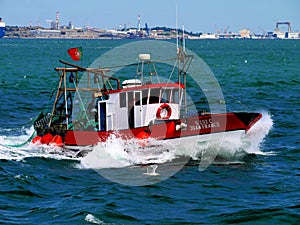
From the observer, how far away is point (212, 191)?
75.5 ft

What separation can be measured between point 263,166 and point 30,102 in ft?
92.9

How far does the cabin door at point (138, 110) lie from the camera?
95.6 feet

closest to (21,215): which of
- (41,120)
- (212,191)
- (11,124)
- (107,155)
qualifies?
(212,191)

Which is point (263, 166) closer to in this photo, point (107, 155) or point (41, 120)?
point (107, 155)

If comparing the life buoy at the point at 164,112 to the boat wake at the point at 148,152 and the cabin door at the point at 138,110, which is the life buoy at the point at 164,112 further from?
the boat wake at the point at 148,152

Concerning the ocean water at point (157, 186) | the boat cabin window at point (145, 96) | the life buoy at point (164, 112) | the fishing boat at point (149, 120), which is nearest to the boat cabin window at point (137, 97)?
the fishing boat at point (149, 120)

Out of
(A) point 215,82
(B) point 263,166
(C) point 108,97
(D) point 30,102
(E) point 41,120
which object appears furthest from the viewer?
(A) point 215,82

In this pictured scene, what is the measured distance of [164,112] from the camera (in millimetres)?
29281

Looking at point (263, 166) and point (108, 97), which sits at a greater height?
point (108, 97)

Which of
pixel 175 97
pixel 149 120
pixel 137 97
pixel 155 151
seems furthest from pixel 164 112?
pixel 155 151

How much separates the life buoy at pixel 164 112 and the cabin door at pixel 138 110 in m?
0.77

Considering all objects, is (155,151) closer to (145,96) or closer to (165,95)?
(145,96)

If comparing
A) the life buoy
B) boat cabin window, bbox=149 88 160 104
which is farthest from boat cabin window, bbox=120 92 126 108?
the life buoy

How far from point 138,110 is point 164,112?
1175mm
